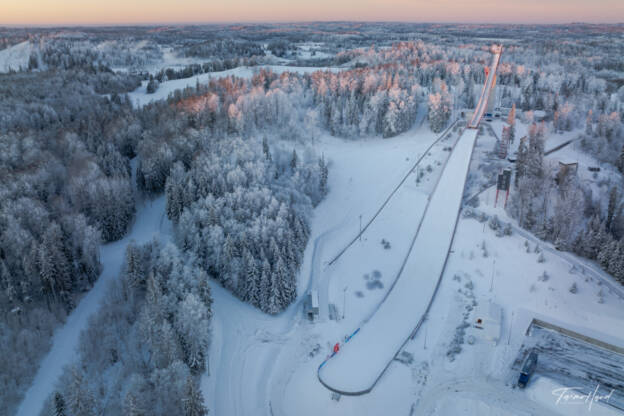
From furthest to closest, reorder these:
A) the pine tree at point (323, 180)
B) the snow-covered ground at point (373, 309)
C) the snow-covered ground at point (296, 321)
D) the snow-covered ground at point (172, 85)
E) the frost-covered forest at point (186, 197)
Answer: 1. the snow-covered ground at point (172, 85)
2. the pine tree at point (323, 180)
3. the frost-covered forest at point (186, 197)
4. the snow-covered ground at point (296, 321)
5. the snow-covered ground at point (373, 309)

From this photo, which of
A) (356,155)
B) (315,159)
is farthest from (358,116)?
(315,159)

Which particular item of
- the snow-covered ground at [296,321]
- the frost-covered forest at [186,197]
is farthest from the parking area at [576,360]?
the snow-covered ground at [296,321]

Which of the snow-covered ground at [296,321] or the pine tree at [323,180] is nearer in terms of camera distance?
the snow-covered ground at [296,321]

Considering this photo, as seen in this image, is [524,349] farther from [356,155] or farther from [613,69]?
[613,69]

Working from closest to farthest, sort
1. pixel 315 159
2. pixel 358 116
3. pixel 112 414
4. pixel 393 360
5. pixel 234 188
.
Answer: pixel 112 414, pixel 393 360, pixel 234 188, pixel 315 159, pixel 358 116

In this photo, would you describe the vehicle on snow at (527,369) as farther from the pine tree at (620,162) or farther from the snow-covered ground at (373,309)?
the pine tree at (620,162)

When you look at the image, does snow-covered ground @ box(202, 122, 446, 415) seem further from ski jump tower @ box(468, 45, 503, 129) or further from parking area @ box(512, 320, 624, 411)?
ski jump tower @ box(468, 45, 503, 129)
